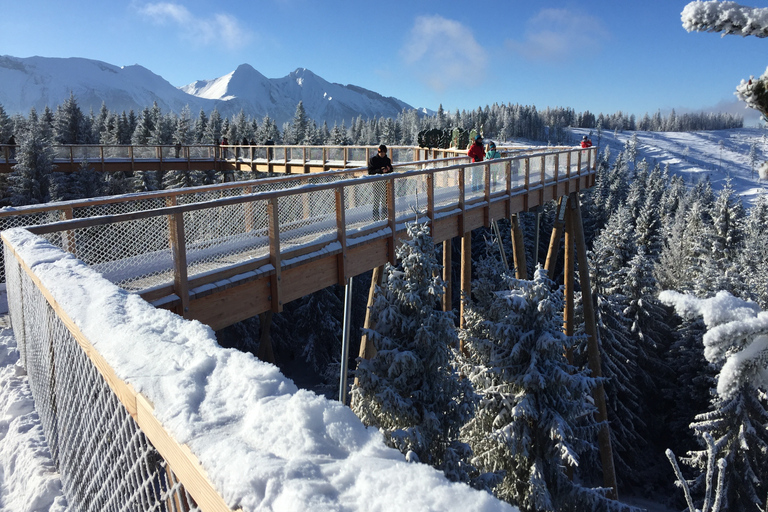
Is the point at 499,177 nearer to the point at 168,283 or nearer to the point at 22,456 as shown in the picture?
the point at 168,283

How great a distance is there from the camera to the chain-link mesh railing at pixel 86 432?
5.78 feet

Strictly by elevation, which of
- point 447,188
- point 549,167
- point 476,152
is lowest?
point 447,188

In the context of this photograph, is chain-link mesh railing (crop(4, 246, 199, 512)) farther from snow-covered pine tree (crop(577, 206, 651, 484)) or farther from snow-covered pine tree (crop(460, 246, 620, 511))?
snow-covered pine tree (crop(577, 206, 651, 484))

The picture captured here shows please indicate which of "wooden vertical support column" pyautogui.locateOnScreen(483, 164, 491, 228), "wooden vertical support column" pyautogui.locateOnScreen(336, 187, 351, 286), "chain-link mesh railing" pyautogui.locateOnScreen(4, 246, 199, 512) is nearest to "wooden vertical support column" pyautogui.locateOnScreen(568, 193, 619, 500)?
"wooden vertical support column" pyautogui.locateOnScreen(483, 164, 491, 228)

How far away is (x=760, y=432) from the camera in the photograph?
70.1 ft

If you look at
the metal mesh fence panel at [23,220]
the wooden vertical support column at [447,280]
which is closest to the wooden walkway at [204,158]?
the wooden vertical support column at [447,280]

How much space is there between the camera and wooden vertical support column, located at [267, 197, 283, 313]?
6.12 meters

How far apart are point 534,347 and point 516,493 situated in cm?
Answer: 359

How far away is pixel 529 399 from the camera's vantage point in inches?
408

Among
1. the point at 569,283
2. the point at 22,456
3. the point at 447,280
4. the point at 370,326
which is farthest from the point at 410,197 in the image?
the point at 569,283

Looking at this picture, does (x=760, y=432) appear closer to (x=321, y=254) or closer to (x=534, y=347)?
(x=534, y=347)

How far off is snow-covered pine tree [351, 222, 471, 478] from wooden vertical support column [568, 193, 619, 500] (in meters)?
6.46

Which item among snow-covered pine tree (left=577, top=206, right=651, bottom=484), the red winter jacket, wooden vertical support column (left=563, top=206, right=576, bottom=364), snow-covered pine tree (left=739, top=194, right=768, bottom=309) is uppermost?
the red winter jacket

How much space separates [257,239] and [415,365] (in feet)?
12.9
